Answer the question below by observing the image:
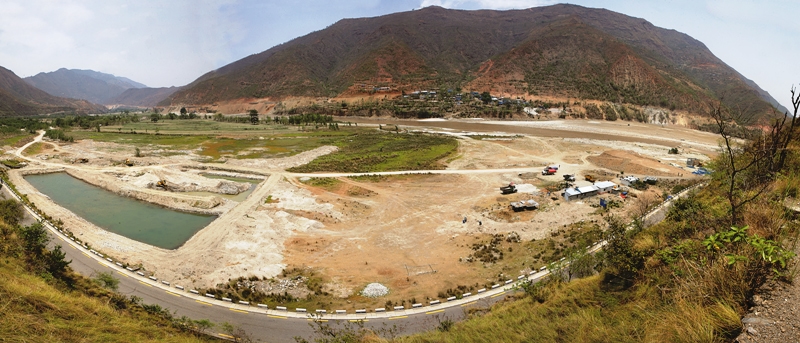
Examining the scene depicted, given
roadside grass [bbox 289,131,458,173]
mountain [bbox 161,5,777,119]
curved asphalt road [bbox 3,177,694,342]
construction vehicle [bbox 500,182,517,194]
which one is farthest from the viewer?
mountain [bbox 161,5,777,119]

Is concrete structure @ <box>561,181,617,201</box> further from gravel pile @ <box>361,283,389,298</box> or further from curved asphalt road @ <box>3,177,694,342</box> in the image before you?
gravel pile @ <box>361,283,389,298</box>

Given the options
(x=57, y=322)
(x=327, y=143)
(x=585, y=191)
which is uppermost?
(x=327, y=143)

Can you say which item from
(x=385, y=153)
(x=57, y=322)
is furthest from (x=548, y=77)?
(x=57, y=322)

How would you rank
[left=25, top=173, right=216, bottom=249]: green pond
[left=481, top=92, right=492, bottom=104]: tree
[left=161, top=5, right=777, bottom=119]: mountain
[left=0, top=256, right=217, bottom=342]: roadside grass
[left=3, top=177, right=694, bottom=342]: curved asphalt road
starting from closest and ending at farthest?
[left=0, top=256, right=217, bottom=342]: roadside grass → [left=3, top=177, right=694, bottom=342]: curved asphalt road → [left=25, top=173, right=216, bottom=249]: green pond → [left=161, top=5, right=777, bottom=119]: mountain → [left=481, top=92, right=492, bottom=104]: tree

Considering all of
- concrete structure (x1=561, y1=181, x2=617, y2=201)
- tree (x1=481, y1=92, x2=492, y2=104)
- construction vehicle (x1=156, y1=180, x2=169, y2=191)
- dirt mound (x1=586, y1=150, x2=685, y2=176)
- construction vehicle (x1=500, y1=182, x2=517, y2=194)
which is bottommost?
construction vehicle (x1=156, y1=180, x2=169, y2=191)

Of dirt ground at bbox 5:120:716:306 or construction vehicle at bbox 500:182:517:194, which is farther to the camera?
construction vehicle at bbox 500:182:517:194

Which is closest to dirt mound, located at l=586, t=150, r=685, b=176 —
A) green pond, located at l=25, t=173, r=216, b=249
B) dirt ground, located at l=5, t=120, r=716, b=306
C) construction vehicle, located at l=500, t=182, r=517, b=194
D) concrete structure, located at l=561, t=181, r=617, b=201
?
dirt ground, located at l=5, t=120, r=716, b=306

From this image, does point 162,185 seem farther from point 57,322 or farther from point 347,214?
point 57,322
